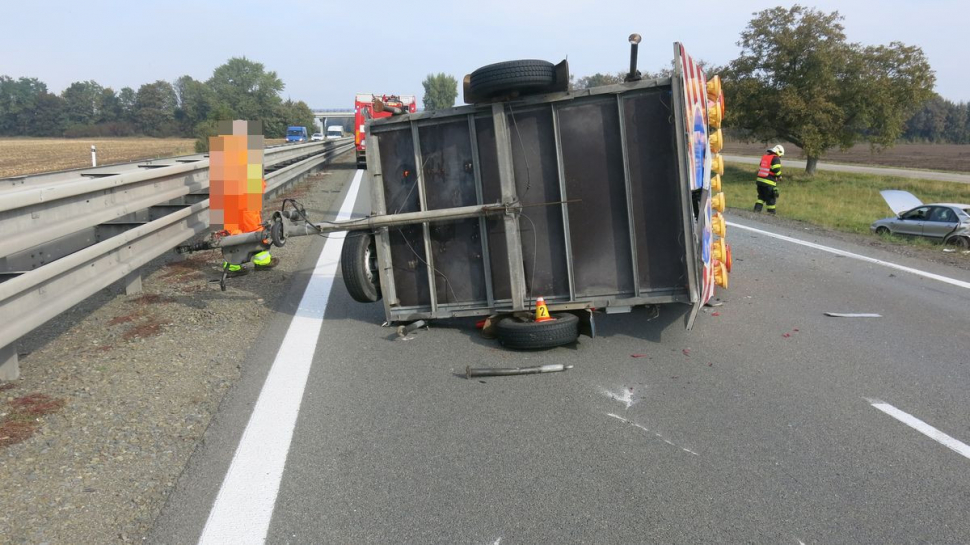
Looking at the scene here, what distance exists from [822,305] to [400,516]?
5495 millimetres

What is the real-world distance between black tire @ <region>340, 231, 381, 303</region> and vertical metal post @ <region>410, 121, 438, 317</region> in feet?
1.93

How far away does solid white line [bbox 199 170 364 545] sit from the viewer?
3.03 metres

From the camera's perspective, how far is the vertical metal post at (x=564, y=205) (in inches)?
227

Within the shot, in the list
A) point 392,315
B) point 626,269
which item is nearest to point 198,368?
point 392,315

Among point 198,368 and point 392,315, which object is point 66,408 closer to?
point 198,368

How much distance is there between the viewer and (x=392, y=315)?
630cm

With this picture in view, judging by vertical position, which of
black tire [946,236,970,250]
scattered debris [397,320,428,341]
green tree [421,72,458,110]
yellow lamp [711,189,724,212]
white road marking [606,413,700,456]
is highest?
green tree [421,72,458,110]

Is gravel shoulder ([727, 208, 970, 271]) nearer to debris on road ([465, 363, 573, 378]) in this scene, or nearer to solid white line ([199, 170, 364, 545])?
debris on road ([465, 363, 573, 378])

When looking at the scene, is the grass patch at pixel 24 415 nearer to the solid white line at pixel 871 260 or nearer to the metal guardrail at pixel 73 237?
the metal guardrail at pixel 73 237

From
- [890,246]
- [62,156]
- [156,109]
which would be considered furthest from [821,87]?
[156,109]

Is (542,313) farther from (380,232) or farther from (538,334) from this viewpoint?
(380,232)

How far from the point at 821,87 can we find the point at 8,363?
34868mm

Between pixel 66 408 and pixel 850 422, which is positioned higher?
pixel 66 408

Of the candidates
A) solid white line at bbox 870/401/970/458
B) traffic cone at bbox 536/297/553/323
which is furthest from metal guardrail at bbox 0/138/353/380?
solid white line at bbox 870/401/970/458
